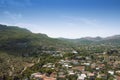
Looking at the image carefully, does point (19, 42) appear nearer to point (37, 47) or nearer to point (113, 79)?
point (37, 47)

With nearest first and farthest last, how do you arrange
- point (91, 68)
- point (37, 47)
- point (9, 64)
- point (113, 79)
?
point (113, 79) → point (91, 68) → point (9, 64) → point (37, 47)

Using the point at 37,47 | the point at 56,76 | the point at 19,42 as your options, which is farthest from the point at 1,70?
the point at 19,42

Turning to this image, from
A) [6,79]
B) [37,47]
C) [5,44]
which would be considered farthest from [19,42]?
[6,79]

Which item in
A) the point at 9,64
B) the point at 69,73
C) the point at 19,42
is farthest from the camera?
the point at 19,42

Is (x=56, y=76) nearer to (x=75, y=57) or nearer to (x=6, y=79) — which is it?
(x=6, y=79)

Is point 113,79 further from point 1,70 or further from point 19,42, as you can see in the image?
point 19,42

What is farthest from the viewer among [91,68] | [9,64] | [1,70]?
[9,64]

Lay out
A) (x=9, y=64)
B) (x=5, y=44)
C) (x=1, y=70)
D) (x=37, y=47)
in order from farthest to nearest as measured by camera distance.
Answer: (x=5, y=44)
(x=37, y=47)
(x=9, y=64)
(x=1, y=70)

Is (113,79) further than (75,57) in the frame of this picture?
No

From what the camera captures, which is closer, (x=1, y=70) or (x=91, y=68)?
(x=91, y=68)
